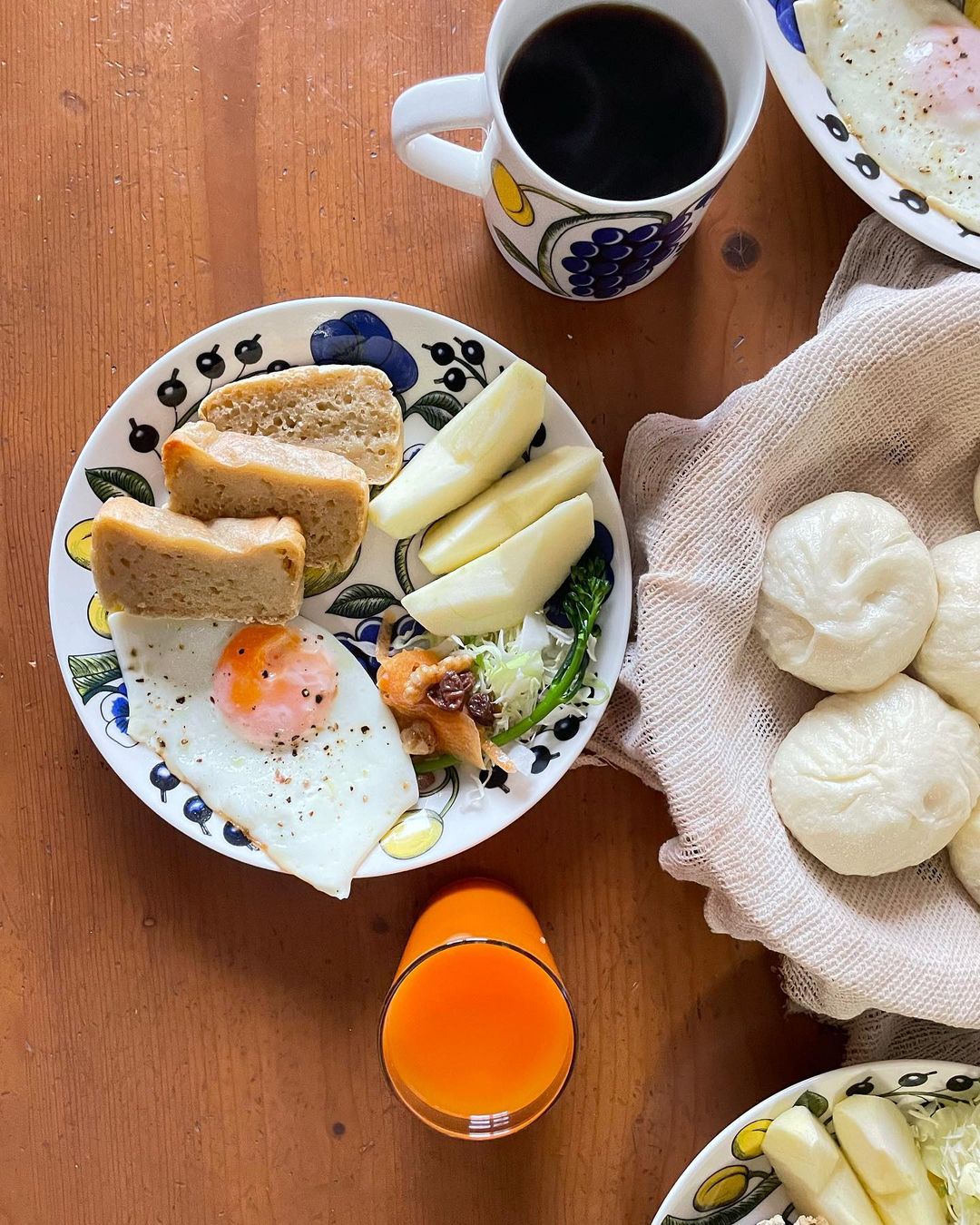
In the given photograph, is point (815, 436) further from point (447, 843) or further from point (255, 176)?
point (255, 176)

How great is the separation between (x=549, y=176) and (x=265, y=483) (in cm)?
44

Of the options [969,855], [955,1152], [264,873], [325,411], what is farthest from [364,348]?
[955,1152]

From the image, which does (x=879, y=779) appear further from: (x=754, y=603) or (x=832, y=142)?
(x=832, y=142)

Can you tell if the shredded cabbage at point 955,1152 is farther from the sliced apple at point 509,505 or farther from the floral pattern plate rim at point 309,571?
the sliced apple at point 509,505

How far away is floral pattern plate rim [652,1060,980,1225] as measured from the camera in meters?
1.23

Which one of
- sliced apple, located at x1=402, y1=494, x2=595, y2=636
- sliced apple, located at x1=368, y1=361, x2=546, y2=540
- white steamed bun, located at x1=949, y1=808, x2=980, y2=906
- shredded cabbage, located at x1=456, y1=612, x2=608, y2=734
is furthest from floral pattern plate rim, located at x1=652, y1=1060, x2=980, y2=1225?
sliced apple, located at x1=368, y1=361, x2=546, y2=540

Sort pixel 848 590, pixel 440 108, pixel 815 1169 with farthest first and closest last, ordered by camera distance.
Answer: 1. pixel 815 1169
2. pixel 848 590
3. pixel 440 108

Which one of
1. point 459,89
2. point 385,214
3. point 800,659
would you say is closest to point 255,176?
point 385,214

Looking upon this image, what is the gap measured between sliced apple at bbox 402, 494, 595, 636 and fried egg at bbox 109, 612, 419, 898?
141mm

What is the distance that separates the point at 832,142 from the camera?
116 cm

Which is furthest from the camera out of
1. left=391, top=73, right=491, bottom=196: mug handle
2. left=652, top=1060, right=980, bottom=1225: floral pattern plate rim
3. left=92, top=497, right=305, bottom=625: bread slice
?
left=652, top=1060, right=980, bottom=1225: floral pattern plate rim

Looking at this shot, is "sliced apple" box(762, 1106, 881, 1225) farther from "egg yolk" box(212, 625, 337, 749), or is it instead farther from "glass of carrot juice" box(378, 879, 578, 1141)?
"egg yolk" box(212, 625, 337, 749)

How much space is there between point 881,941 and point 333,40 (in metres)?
1.24

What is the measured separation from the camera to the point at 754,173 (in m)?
1.25
